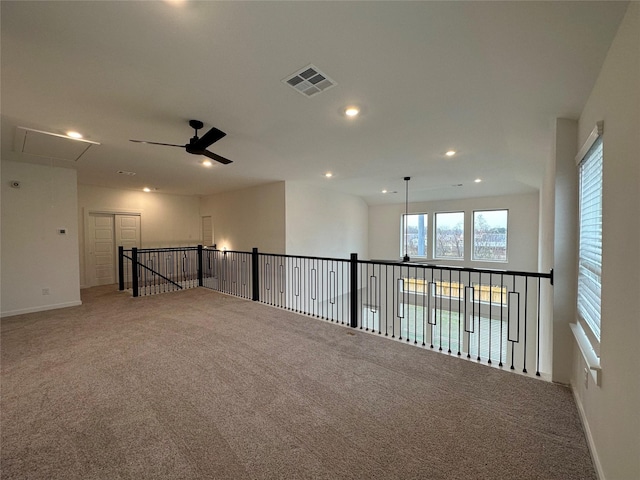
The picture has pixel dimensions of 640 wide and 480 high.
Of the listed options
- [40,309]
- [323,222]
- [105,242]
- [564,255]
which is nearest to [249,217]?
[323,222]

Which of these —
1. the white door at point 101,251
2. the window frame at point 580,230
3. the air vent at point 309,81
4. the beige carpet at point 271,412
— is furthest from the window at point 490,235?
the white door at point 101,251

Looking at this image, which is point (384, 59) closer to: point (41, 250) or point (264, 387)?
point (264, 387)

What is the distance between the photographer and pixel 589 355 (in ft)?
5.62

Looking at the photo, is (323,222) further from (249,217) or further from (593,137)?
(593,137)

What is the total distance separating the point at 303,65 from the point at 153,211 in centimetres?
802

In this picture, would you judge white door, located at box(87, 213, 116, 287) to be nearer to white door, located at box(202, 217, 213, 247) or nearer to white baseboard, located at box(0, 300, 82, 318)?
white baseboard, located at box(0, 300, 82, 318)

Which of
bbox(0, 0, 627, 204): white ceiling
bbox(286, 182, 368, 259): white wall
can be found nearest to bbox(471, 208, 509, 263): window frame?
bbox(286, 182, 368, 259): white wall

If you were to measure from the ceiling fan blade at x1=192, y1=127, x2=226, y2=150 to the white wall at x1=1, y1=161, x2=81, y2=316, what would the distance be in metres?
3.94

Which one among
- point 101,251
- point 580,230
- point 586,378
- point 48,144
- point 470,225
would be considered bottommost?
point 586,378

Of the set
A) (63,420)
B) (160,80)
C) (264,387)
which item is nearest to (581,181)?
(264,387)

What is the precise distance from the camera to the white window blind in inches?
69.2

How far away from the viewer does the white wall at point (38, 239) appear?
4402 mm

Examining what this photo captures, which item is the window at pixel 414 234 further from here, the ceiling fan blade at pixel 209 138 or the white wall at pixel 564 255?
the ceiling fan blade at pixel 209 138

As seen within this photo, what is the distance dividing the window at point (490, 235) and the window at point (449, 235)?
40 cm
